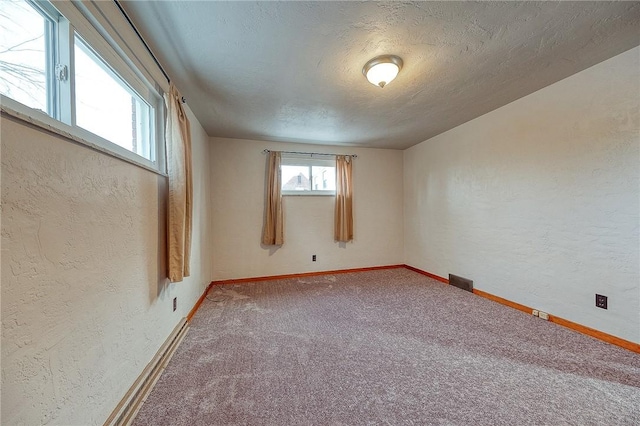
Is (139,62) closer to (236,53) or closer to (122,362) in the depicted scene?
(236,53)

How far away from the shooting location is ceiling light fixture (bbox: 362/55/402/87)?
173 cm

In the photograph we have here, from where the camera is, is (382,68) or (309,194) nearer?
(382,68)

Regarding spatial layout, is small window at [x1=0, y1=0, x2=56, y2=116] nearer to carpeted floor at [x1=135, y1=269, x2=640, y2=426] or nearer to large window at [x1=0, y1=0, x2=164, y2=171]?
large window at [x1=0, y1=0, x2=164, y2=171]

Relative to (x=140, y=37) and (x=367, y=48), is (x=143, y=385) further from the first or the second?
(x=367, y=48)

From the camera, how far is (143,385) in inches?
54.7

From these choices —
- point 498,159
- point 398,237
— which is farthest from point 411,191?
point 498,159

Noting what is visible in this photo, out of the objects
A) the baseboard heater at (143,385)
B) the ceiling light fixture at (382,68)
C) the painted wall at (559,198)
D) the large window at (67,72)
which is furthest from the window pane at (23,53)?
the painted wall at (559,198)

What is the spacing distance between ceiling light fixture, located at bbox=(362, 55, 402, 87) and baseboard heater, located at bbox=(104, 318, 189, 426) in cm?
264

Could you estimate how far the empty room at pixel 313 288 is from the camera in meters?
0.91

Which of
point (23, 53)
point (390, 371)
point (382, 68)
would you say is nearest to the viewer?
point (23, 53)

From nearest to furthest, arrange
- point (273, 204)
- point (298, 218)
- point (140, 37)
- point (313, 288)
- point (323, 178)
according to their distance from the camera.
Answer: point (140, 37) < point (313, 288) < point (273, 204) < point (298, 218) < point (323, 178)

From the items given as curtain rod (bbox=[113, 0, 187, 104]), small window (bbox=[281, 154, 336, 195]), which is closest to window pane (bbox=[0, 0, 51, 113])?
curtain rod (bbox=[113, 0, 187, 104])

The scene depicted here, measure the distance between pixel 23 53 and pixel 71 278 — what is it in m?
0.87

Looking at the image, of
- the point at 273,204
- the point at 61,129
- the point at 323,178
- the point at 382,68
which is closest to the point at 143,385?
the point at 61,129
